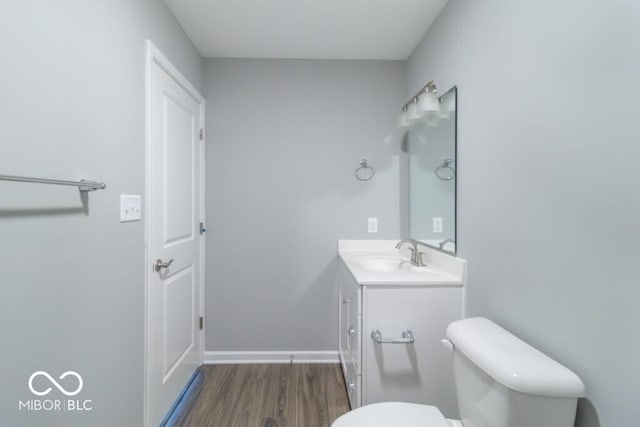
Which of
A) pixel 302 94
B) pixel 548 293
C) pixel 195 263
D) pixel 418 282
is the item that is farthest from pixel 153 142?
pixel 548 293

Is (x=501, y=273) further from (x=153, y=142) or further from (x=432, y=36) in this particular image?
(x=153, y=142)

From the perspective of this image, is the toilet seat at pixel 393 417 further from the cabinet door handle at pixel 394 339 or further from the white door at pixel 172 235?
the white door at pixel 172 235

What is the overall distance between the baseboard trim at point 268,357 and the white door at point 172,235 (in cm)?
12

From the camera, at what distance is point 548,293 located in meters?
1.05

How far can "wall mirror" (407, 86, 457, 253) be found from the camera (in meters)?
1.77

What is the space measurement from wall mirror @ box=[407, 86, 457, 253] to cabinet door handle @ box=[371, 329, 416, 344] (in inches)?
20.4

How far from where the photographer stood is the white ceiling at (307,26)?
184cm

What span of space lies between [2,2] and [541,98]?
5.20ft

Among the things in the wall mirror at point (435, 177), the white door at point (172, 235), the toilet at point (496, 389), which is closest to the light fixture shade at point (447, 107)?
the wall mirror at point (435, 177)

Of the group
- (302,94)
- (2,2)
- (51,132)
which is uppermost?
(302,94)

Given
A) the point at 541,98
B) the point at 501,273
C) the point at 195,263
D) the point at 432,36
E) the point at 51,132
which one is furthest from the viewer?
the point at 195,263

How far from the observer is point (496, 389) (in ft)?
3.12

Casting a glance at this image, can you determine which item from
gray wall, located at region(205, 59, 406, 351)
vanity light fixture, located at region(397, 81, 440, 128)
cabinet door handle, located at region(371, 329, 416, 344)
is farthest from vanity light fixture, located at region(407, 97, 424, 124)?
cabinet door handle, located at region(371, 329, 416, 344)

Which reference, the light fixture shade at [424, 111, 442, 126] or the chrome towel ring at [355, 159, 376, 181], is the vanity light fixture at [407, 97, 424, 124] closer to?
the light fixture shade at [424, 111, 442, 126]
